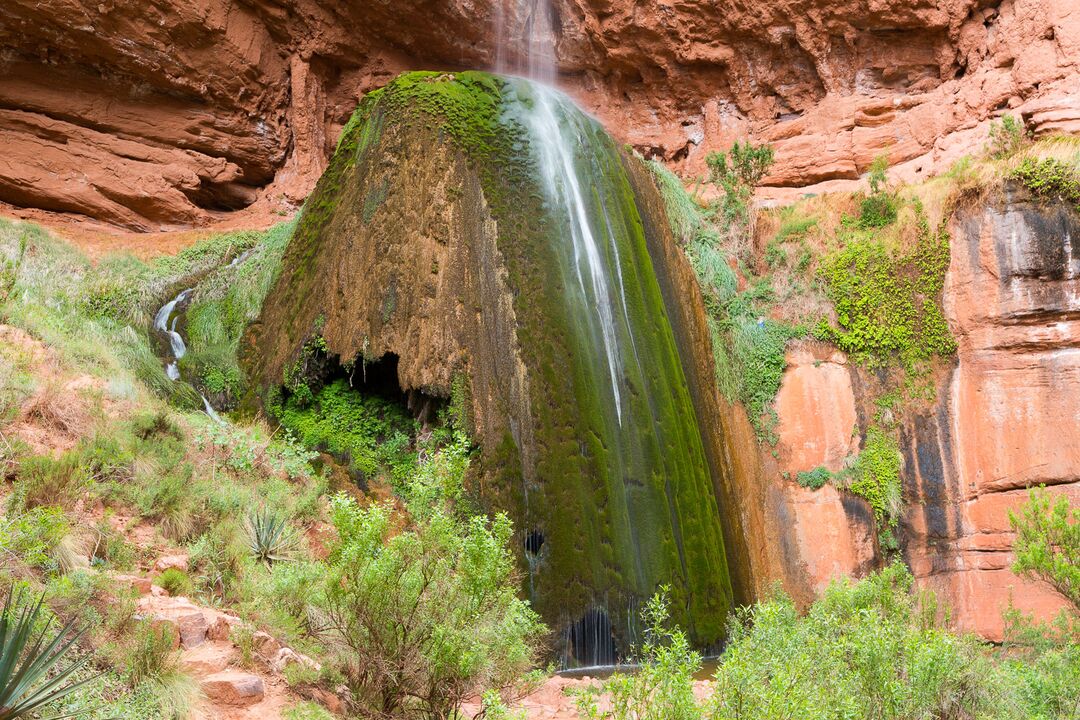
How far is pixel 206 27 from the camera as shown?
14875 millimetres

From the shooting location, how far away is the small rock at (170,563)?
540 cm

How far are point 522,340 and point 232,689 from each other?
4.92 meters

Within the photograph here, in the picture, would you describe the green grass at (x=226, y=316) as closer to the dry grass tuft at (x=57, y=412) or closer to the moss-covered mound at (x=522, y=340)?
the moss-covered mound at (x=522, y=340)

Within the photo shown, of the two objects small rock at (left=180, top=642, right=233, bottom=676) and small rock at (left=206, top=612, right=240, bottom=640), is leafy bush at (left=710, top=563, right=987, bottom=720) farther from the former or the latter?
small rock at (left=206, top=612, right=240, bottom=640)

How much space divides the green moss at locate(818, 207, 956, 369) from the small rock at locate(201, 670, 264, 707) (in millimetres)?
9492

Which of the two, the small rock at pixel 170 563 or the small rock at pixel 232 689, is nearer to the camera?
the small rock at pixel 232 689

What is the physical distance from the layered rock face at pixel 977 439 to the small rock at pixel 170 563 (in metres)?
7.12

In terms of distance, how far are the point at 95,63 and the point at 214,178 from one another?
Answer: 276cm

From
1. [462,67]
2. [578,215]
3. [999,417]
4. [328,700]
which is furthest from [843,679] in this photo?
[462,67]

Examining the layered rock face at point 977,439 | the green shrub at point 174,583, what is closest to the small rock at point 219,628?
the green shrub at point 174,583

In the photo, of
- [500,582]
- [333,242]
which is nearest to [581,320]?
[333,242]

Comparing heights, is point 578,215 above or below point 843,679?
above

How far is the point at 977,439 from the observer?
10445mm

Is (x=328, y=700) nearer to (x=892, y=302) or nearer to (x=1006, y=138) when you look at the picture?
(x=892, y=302)
